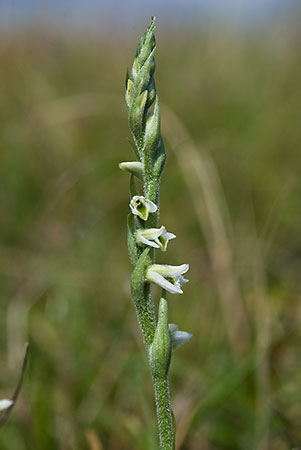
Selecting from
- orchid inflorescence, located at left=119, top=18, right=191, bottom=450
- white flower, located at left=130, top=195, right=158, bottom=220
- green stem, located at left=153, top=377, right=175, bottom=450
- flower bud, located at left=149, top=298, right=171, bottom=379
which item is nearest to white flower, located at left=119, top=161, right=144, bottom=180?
orchid inflorescence, located at left=119, top=18, right=191, bottom=450

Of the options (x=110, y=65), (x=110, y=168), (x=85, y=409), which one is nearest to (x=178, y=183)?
(x=110, y=168)

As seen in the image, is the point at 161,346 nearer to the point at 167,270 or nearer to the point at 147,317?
the point at 147,317

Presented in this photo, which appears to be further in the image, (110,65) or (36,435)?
(110,65)

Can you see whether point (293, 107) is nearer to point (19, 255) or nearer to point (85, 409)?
point (19, 255)

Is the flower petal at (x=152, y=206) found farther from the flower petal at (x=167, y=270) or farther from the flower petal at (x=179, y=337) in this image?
the flower petal at (x=179, y=337)

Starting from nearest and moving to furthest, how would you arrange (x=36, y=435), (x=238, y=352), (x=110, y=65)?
(x=36, y=435) < (x=238, y=352) < (x=110, y=65)
